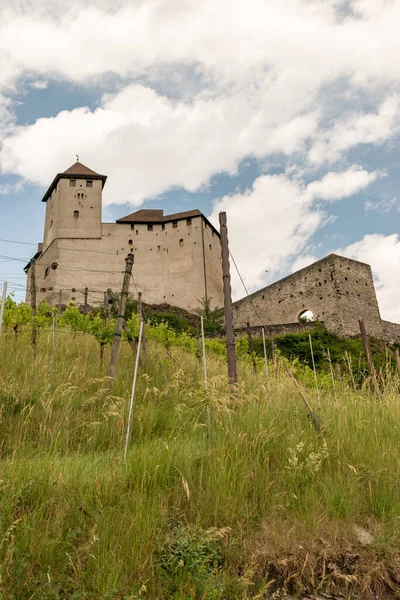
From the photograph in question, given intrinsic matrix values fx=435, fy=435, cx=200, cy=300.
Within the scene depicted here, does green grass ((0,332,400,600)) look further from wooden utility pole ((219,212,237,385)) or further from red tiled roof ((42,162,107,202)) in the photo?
red tiled roof ((42,162,107,202))

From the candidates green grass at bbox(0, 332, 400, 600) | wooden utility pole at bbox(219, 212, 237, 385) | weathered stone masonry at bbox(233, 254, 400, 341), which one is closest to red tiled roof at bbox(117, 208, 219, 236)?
weathered stone masonry at bbox(233, 254, 400, 341)

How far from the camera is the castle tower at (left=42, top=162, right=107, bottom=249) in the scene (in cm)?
4088

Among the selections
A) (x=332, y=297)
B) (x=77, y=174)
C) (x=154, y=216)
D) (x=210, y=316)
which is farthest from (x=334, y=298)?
(x=77, y=174)

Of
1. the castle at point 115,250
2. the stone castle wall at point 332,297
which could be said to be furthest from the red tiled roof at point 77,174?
the stone castle wall at point 332,297

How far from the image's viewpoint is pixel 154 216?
146 ft

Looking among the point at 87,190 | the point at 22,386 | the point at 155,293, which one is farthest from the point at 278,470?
the point at 87,190

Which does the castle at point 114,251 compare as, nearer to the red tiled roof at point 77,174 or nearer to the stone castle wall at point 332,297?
the red tiled roof at point 77,174

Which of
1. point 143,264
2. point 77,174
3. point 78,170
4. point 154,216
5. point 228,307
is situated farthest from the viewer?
point 154,216

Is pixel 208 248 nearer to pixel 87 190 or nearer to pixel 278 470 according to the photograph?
pixel 87 190

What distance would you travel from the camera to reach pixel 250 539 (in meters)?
2.87

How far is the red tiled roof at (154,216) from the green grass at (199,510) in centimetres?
3939

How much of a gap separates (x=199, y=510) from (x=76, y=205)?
4163cm

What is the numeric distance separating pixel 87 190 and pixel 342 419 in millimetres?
41095

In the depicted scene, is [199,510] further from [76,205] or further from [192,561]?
[76,205]
